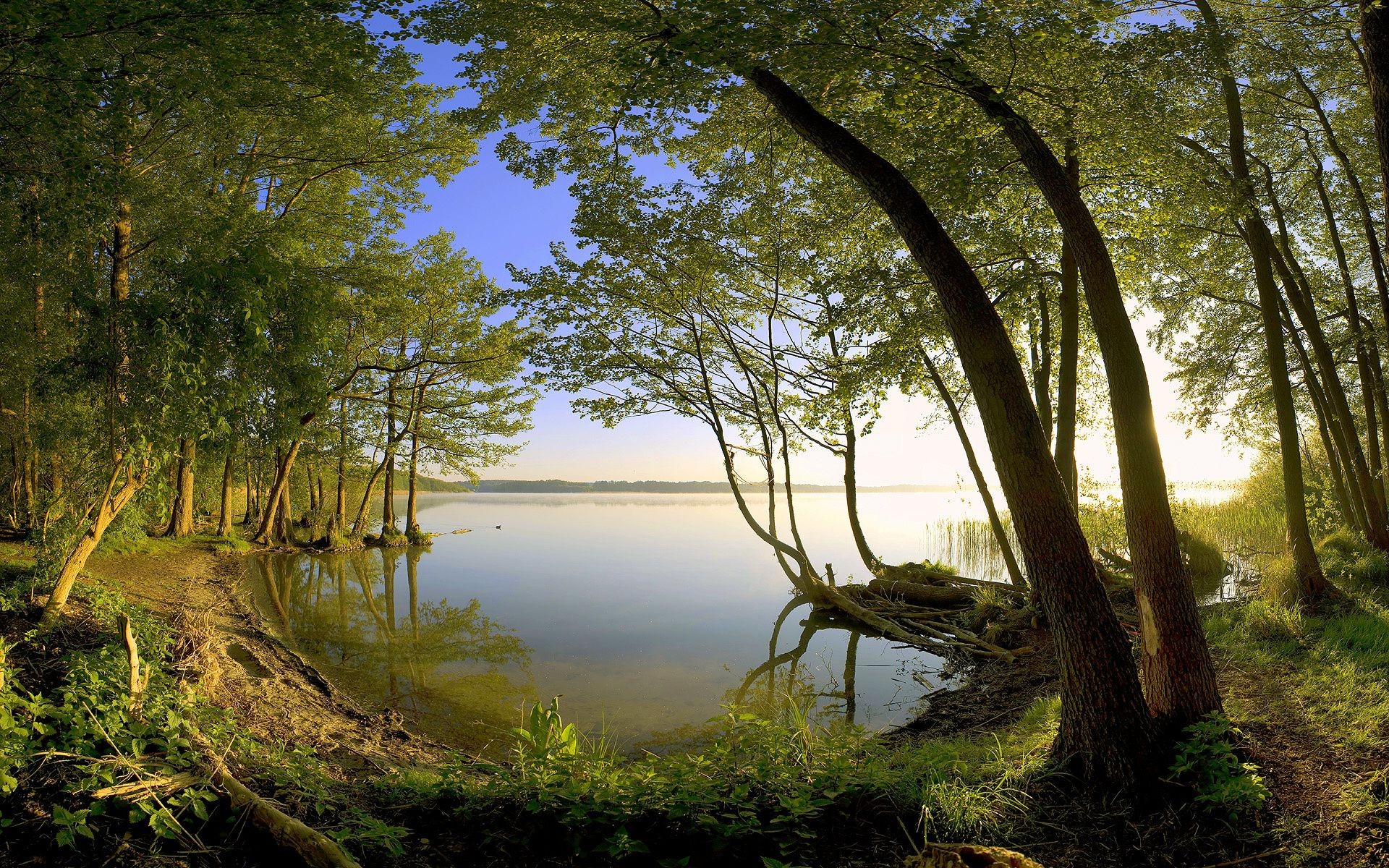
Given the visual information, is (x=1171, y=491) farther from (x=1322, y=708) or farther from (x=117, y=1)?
(x=117, y=1)

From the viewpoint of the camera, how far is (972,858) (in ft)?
8.07

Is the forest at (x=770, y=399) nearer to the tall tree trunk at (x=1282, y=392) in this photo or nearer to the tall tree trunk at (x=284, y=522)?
the tall tree trunk at (x=1282, y=392)

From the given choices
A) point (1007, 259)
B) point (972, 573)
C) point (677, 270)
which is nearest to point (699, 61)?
point (1007, 259)

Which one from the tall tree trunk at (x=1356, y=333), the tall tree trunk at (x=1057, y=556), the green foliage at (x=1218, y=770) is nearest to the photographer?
the green foliage at (x=1218, y=770)

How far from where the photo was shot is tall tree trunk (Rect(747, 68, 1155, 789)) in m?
3.68

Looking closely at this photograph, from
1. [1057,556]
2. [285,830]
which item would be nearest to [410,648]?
[285,830]

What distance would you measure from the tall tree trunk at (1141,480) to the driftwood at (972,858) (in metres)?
2.11

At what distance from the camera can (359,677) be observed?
758 centimetres

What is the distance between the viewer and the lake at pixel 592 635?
275 inches

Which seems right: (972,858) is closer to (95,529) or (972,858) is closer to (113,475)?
(95,529)

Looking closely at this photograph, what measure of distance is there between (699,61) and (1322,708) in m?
5.65

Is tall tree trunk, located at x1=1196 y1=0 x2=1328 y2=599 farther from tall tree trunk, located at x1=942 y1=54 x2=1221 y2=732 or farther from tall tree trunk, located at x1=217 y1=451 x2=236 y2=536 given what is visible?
tall tree trunk, located at x1=217 y1=451 x2=236 y2=536

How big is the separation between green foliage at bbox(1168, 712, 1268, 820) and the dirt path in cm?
451

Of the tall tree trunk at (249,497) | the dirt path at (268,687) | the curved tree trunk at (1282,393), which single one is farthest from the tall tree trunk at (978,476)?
the tall tree trunk at (249,497)
